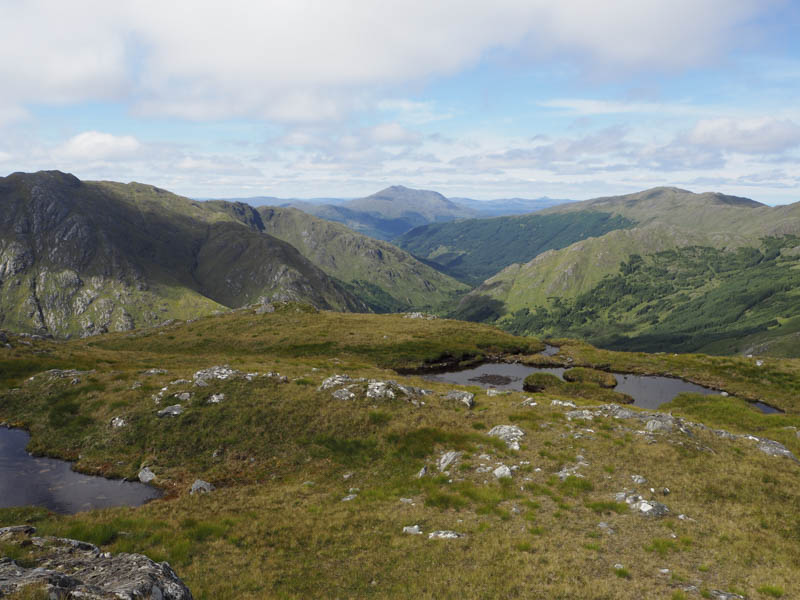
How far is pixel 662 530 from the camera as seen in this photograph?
1994 centimetres

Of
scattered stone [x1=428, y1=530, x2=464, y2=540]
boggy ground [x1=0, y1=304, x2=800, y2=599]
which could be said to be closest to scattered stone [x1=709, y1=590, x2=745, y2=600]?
boggy ground [x1=0, y1=304, x2=800, y2=599]

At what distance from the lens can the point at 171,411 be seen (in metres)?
34.0

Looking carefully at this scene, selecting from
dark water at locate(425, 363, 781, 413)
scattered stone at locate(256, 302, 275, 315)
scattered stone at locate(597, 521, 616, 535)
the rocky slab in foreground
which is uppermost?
the rocky slab in foreground

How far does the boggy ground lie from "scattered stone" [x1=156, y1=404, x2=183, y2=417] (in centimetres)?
83

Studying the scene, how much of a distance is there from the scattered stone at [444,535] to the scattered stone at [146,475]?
20.9 meters

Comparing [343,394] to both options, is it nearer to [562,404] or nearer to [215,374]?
[215,374]

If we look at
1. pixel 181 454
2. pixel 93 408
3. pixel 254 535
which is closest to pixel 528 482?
pixel 254 535

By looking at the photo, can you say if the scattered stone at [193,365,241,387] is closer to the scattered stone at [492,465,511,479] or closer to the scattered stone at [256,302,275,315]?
the scattered stone at [492,465,511,479]

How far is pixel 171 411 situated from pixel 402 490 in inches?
883

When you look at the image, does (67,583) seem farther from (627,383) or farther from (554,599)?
(627,383)

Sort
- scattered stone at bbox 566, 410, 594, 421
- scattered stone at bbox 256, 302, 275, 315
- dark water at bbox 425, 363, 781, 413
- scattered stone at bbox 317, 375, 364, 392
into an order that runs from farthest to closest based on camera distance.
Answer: scattered stone at bbox 256, 302, 275, 315, dark water at bbox 425, 363, 781, 413, scattered stone at bbox 317, 375, 364, 392, scattered stone at bbox 566, 410, 594, 421

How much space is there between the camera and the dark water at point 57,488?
968 inches

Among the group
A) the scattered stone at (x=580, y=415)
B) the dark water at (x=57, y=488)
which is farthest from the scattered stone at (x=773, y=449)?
the dark water at (x=57, y=488)

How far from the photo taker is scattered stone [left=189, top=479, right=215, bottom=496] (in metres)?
25.4
